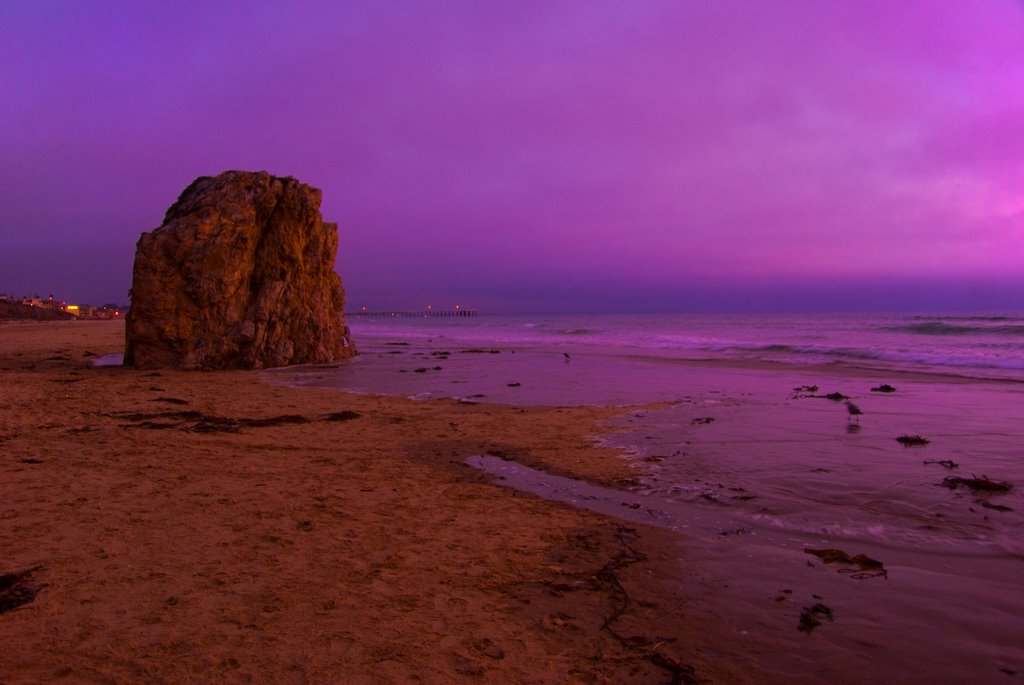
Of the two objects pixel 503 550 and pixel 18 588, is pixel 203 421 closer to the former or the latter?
pixel 18 588

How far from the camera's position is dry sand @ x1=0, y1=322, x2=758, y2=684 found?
301cm

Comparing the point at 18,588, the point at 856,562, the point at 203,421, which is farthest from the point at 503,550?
the point at 203,421

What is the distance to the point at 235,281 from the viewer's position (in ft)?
60.8

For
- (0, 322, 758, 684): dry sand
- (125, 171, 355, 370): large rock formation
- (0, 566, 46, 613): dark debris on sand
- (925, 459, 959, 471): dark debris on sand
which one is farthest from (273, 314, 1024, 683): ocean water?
(125, 171, 355, 370): large rock formation

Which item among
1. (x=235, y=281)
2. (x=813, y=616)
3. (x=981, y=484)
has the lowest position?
(x=813, y=616)

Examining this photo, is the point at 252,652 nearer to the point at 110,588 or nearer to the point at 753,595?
the point at 110,588

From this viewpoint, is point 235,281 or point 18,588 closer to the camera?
point 18,588

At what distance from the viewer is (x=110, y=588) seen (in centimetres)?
368

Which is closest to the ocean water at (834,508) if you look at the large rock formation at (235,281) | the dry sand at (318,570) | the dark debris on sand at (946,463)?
the dark debris on sand at (946,463)

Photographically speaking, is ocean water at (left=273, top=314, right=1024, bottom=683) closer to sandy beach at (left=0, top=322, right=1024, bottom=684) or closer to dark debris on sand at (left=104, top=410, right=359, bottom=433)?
sandy beach at (left=0, top=322, right=1024, bottom=684)

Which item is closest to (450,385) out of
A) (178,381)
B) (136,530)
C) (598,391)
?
(598,391)

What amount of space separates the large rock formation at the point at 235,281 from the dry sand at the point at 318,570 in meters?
9.90

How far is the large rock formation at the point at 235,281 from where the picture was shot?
17375 mm

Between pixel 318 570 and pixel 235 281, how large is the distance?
652 inches
